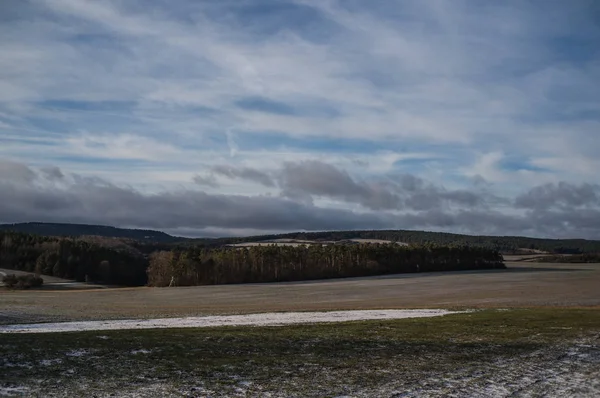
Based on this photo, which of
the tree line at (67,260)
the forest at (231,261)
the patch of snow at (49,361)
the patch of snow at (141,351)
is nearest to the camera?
the patch of snow at (49,361)

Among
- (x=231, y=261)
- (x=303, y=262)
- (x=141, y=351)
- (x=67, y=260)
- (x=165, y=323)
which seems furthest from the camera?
(x=67, y=260)

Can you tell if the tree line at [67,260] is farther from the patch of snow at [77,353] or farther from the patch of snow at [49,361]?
the patch of snow at [49,361]

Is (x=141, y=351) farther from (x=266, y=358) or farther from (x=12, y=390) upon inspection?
(x=12, y=390)

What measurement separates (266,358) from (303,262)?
10657 cm

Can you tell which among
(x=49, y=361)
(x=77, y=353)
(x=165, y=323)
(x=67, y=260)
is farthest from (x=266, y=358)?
(x=67, y=260)

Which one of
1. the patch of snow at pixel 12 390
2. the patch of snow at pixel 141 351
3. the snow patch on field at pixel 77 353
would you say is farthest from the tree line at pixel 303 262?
the patch of snow at pixel 12 390

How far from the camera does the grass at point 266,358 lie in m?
13.1

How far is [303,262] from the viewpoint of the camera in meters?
123

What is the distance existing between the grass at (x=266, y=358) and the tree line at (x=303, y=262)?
9217 centimetres

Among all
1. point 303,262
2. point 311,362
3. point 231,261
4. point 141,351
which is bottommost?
point 311,362

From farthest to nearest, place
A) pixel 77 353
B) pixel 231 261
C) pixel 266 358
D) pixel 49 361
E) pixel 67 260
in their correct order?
1. pixel 67 260
2. pixel 231 261
3. pixel 266 358
4. pixel 77 353
5. pixel 49 361

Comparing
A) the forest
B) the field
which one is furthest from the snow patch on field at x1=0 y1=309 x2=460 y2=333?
the forest

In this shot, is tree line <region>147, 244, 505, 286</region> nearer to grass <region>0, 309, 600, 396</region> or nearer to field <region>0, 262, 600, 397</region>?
field <region>0, 262, 600, 397</region>

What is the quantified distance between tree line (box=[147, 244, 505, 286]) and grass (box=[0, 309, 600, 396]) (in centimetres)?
9217
